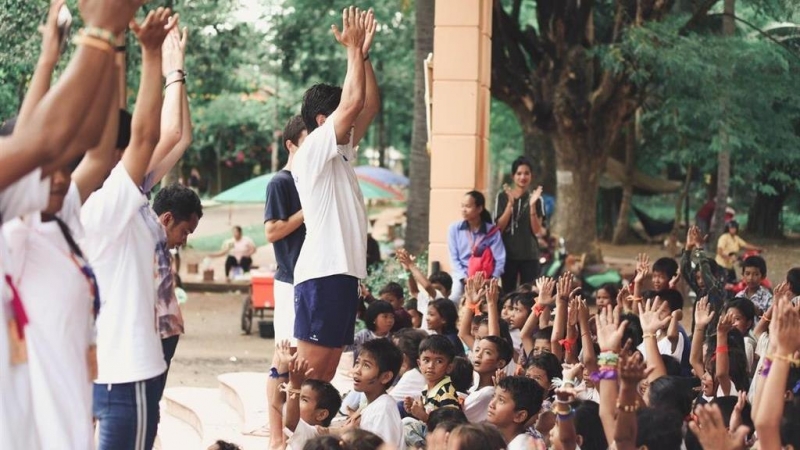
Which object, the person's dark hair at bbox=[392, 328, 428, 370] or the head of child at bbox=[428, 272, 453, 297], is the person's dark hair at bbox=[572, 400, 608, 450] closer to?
the person's dark hair at bbox=[392, 328, 428, 370]

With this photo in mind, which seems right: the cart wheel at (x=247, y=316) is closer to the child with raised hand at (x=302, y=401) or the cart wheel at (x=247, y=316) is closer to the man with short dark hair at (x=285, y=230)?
the man with short dark hair at (x=285, y=230)

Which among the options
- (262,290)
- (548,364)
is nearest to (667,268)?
(548,364)

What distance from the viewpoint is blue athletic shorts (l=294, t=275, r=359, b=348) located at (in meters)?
6.09

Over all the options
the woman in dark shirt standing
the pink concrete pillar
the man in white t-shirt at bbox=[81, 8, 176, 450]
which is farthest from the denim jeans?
the pink concrete pillar

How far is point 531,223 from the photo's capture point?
11625mm

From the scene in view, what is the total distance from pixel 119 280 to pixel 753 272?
20.6 ft

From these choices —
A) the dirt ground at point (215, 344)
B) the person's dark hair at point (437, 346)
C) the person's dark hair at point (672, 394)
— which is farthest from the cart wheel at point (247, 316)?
the person's dark hair at point (672, 394)

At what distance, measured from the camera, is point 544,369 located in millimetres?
6855

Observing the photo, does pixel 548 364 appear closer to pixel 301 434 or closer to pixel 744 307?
pixel 301 434

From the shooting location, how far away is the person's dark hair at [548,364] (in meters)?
6.86

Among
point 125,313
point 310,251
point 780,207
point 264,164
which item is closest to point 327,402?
point 310,251

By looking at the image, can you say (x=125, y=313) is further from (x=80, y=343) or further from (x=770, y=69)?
(x=770, y=69)

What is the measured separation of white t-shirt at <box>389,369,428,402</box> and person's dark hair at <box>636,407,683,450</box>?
8.97 ft

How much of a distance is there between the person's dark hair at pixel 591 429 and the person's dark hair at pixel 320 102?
188 centimetres
